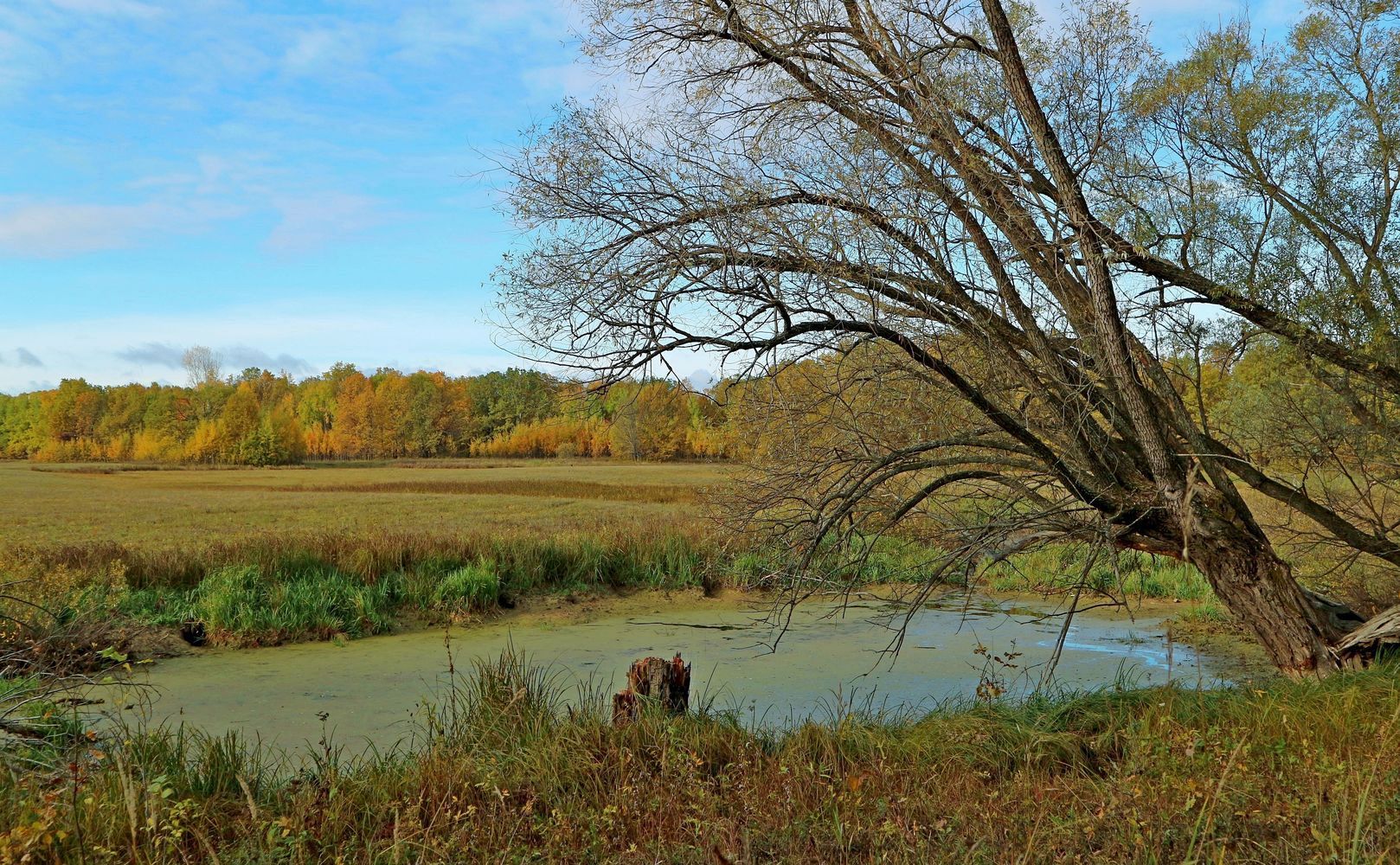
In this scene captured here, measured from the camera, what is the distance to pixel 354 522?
19906 millimetres

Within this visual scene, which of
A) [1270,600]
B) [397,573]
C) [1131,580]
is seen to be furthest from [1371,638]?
[397,573]

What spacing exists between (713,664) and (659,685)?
11.1 feet

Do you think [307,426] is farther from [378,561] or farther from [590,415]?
[590,415]

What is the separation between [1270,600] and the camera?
7637mm

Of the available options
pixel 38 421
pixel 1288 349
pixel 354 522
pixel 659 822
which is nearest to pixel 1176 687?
pixel 1288 349

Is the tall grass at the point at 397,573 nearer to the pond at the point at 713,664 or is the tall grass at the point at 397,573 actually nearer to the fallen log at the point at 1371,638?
the pond at the point at 713,664

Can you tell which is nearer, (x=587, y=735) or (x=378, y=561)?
(x=587, y=735)

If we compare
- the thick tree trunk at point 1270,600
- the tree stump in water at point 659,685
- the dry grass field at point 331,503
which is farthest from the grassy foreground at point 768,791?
the dry grass field at point 331,503

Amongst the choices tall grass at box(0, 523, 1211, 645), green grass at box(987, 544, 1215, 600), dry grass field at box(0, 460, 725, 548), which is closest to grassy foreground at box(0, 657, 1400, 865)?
tall grass at box(0, 523, 1211, 645)

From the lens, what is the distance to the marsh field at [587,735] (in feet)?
12.1

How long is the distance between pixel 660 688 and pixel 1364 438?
8.05m

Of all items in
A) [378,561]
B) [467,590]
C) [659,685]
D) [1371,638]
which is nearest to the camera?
[659,685]

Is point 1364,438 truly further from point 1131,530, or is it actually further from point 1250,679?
point 1131,530

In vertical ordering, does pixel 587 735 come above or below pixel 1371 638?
below
